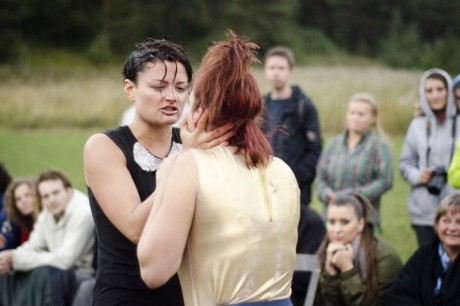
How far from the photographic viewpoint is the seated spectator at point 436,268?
14.9 ft

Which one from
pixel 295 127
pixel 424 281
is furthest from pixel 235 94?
pixel 295 127

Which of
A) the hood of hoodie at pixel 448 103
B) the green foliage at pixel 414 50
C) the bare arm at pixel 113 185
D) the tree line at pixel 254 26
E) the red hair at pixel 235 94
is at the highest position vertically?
the tree line at pixel 254 26

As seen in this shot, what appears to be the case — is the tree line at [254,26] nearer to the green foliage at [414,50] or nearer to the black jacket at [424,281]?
the green foliage at [414,50]

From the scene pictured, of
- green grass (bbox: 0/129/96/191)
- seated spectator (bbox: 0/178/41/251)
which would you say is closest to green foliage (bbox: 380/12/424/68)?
green grass (bbox: 0/129/96/191)

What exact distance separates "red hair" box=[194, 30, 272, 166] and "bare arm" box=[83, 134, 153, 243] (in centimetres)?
38

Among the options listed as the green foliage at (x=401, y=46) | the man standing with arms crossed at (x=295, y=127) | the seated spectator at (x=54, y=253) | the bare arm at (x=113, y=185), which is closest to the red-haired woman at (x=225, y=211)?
the bare arm at (x=113, y=185)

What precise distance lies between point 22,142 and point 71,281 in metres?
9.29

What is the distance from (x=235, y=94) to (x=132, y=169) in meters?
0.60

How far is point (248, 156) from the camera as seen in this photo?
2096 mm

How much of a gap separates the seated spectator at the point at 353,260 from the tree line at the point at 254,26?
206 inches

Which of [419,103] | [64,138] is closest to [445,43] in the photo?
[419,103]

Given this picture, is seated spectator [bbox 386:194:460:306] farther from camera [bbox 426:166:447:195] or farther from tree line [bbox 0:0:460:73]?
tree line [bbox 0:0:460:73]

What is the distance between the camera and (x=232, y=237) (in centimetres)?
202

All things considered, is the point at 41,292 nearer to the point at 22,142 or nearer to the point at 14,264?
the point at 14,264
